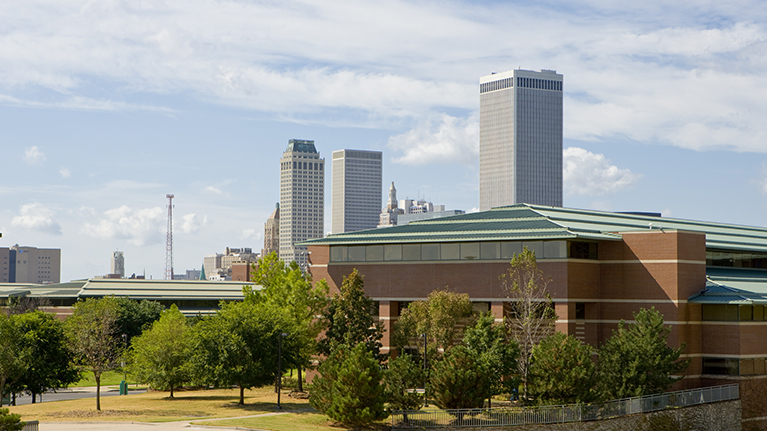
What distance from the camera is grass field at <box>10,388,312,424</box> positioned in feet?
181

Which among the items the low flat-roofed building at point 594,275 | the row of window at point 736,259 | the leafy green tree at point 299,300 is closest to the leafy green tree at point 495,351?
the low flat-roofed building at point 594,275

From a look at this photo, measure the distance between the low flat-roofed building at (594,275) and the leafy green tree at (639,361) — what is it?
455 centimetres

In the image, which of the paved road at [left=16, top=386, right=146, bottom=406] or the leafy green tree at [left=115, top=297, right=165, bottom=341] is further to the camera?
the leafy green tree at [left=115, top=297, right=165, bottom=341]

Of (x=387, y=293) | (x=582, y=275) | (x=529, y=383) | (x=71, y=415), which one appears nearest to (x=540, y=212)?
(x=582, y=275)

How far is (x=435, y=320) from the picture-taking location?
63312mm

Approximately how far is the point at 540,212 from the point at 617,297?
34.7 feet

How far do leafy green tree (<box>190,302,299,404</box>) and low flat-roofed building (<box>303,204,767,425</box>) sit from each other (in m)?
12.5

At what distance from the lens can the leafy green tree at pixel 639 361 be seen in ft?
185

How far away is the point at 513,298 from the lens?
213 feet

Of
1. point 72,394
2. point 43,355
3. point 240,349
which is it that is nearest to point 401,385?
point 240,349

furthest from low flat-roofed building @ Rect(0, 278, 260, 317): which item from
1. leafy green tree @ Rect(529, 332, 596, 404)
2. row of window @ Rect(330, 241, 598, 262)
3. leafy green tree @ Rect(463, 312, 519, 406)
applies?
leafy green tree @ Rect(529, 332, 596, 404)

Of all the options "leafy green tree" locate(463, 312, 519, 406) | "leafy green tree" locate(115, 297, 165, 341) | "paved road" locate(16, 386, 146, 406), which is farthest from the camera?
"leafy green tree" locate(115, 297, 165, 341)

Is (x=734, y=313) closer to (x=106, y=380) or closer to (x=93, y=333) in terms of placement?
(x=93, y=333)

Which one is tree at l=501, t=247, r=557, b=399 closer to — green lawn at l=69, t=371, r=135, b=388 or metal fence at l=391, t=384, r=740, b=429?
metal fence at l=391, t=384, r=740, b=429
